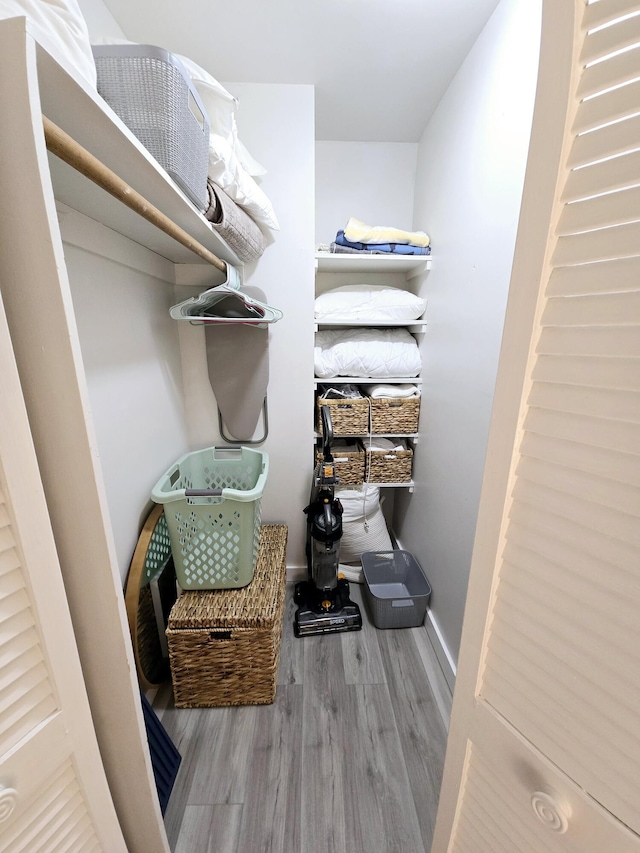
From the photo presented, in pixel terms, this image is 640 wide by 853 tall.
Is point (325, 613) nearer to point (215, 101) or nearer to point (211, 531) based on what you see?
point (211, 531)

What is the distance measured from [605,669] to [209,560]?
3.89ft

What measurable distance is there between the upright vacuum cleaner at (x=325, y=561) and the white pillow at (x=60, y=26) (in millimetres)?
1310

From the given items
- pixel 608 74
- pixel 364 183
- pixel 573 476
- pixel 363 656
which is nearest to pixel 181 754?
pixel 363 656

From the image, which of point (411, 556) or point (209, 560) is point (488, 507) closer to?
point (209, 560)

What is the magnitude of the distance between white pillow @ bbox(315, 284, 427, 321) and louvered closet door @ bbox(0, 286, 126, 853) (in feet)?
4.74

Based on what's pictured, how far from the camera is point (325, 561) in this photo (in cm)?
168

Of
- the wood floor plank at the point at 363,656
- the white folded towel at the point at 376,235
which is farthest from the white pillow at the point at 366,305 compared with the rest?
the wood floor plank at the point at 363,656

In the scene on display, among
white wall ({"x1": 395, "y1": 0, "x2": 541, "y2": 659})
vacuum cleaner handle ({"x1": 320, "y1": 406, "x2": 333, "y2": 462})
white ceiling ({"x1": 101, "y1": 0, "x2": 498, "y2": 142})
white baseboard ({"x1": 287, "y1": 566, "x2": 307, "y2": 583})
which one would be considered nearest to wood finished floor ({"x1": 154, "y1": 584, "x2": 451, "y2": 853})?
white wall ({"x1": 395, "y1": 0, "x2": 541, "y2": 659})

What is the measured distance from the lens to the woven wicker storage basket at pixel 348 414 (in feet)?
5.75

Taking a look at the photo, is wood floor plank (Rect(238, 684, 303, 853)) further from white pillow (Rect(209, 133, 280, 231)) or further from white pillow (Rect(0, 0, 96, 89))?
white pillow (Rect(209, 133, 280, 231))

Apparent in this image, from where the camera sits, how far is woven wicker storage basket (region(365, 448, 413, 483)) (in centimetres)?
184

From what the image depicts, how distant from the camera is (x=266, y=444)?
183 cm

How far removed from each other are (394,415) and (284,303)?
0.79 m

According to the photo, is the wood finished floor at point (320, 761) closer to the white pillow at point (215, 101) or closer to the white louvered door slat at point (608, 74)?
the white louvered door slat at point (608, 74)
